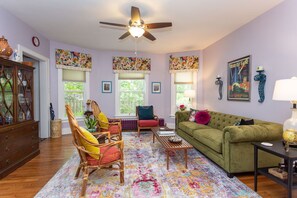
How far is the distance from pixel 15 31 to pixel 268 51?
16.1 ft

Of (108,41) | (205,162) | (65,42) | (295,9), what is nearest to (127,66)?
(108,41)

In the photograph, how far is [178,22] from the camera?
3609 mm

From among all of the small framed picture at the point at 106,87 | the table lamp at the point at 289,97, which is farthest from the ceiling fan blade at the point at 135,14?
the small framed picture at the point at 106,87

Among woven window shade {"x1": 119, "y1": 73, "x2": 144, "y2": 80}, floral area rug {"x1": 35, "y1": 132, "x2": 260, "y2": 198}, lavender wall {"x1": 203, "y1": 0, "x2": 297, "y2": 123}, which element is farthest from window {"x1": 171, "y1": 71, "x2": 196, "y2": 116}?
floral area rug {"x1": 35, "y1": 132, "x2": 260, "y2": 198}

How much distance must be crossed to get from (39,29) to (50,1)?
5.24ft

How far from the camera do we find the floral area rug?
2160 millimetres

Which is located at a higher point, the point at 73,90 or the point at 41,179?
the point at 73,90

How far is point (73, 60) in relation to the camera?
17.5 feet

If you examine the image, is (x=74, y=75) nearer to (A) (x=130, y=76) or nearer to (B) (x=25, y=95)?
(A) (x=130, y=76)

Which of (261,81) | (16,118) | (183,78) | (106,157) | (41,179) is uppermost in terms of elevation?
(183,78)

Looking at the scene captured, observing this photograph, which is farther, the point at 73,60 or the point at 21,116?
the point at 73,60

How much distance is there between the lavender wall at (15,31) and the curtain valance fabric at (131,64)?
7.42ft

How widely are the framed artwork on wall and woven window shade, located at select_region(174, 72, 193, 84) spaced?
1.78 meters

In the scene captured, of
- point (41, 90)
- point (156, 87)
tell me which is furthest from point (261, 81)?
point (41, 90)
